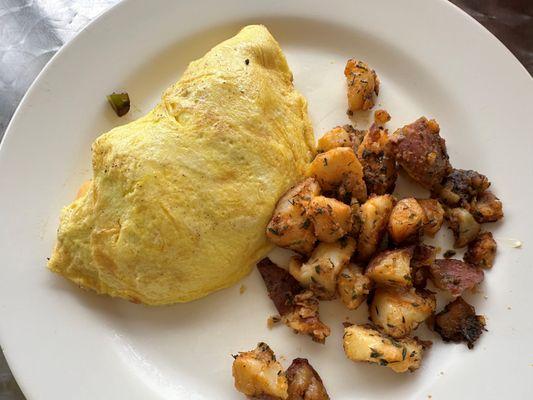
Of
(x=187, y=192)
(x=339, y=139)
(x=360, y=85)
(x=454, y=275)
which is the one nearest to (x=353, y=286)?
(x=454, y=275)

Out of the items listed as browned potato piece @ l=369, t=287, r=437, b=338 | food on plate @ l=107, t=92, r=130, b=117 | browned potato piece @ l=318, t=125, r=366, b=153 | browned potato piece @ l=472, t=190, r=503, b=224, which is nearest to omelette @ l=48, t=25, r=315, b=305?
browned potato piece @ l=318, t=125, r=366, b=153

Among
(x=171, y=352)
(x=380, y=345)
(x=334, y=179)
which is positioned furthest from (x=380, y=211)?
(x=171, y=352)

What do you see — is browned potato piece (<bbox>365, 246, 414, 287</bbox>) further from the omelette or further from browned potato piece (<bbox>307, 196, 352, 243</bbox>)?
the omelette

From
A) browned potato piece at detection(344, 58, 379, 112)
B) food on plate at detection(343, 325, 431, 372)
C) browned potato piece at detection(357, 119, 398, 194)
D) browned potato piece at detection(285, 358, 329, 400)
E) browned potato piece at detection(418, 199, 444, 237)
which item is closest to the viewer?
food on plate at detection(343, 325, 431, 372)

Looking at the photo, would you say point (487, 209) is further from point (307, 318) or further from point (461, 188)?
point (307, 318)

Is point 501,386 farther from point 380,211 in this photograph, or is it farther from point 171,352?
point 171,352

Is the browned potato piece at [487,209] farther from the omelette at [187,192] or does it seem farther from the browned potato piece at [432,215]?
the omelette at [187,192]
